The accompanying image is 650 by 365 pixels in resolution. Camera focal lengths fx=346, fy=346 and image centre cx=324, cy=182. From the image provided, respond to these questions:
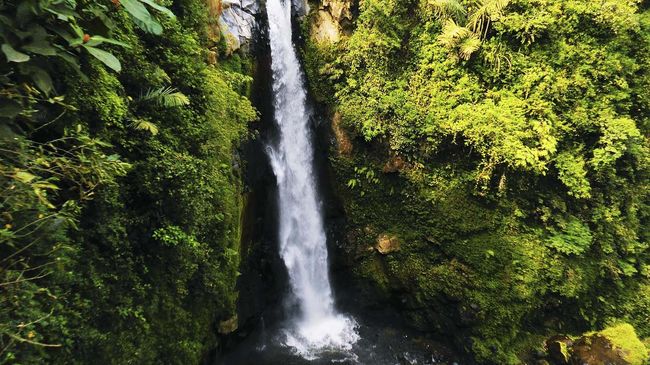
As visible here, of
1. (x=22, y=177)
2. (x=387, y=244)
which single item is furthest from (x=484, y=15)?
(x=22, y=177)

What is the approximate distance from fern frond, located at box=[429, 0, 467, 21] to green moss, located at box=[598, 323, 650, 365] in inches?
267

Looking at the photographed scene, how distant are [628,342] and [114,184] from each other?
8.52 metres

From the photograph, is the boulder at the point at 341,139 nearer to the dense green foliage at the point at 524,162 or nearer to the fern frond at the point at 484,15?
the dense green foliage at the point at 524,162

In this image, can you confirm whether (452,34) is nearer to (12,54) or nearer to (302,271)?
(302,271)

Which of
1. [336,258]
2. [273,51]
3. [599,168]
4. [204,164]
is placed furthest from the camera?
[336,258]

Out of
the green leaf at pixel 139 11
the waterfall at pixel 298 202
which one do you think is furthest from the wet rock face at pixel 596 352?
the green leaf at pixel 139 11

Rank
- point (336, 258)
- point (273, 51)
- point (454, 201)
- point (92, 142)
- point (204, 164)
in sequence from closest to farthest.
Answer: point (92, 142)
point (204, 164)
point (454, 201)
point (273, 51)
point (336, 258)

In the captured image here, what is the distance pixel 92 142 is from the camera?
2926 millimetres

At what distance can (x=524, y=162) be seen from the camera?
6.38 meters

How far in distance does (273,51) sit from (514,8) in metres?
5.16

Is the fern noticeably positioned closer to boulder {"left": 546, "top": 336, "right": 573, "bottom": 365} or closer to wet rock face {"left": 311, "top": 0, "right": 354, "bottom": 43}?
wet rock face {"left": 311, "top": 0, "right": 354, "bottom": 43}

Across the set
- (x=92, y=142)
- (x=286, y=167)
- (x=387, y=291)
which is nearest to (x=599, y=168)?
(x=387, y=291)

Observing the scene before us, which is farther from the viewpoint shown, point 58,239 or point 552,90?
point 552,90

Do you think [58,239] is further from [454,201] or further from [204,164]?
[454,201]
